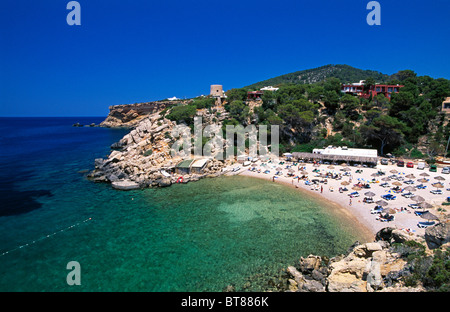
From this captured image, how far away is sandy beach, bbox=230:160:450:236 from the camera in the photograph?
19766 mm

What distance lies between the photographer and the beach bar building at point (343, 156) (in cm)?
3428

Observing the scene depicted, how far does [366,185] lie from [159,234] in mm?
23509

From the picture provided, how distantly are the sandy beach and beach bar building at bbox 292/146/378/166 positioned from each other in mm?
1426

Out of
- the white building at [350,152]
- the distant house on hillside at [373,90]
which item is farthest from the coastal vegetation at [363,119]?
the white building at [350,152]

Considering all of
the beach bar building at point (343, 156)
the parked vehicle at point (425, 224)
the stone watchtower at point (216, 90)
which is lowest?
the parked vehicle at point (425, 224)

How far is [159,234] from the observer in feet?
63.9

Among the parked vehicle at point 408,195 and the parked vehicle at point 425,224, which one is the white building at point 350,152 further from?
the parked vehicle at point 425,224

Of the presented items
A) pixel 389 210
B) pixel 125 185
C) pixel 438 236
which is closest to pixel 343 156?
pixel 389 210

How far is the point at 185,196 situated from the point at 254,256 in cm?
1323

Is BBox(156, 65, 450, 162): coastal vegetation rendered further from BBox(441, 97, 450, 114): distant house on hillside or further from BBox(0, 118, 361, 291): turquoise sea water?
BBox(0, 118, 361, 291): turquoise sea water

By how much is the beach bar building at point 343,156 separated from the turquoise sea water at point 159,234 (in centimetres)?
1108

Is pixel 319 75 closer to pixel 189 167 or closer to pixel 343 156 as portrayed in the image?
pixel 343 156

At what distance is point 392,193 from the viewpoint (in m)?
24.8
